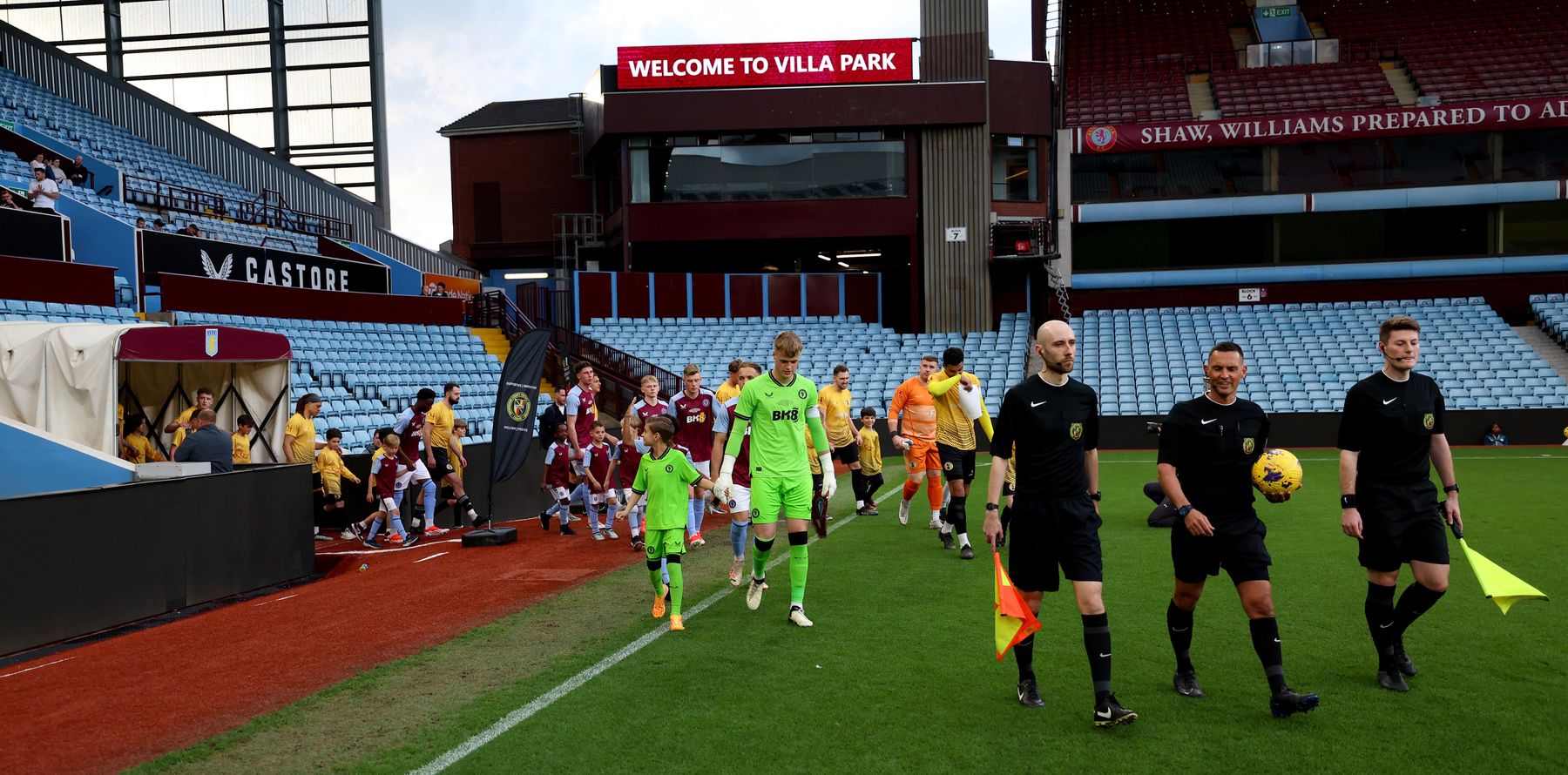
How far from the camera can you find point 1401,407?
18.9 feet

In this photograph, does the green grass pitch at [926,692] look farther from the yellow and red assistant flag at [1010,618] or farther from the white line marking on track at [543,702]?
the yellow and red assistant flag at [1010,618]

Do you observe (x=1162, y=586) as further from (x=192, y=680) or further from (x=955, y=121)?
(x=955, y=121)

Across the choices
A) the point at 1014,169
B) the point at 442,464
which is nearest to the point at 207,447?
the point at 442,464

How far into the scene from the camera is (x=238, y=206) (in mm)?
31359

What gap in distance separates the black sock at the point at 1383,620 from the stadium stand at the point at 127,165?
25.0 meters

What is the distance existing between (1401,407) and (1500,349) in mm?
28137

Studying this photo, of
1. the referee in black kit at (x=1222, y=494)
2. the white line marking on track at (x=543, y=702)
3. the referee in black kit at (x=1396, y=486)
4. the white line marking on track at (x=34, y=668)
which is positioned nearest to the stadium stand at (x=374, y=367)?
the white line marking on track at (x=34, y=668)

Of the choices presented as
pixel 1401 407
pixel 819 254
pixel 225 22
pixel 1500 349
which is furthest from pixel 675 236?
pixel 1401 407

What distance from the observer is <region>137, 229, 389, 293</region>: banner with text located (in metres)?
20.8

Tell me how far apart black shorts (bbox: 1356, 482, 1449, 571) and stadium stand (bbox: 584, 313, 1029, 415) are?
72.7ft

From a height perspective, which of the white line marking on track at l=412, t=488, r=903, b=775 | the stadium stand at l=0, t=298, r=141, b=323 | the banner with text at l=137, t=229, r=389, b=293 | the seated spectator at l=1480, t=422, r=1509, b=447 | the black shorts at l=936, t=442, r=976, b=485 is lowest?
the seated spectator at l=1480, t=422, r=1509, b=447

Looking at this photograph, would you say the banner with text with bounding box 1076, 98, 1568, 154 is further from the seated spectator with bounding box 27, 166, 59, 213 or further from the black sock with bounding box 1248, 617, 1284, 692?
the black sock with bounding box 1248, 617, 1284, 692

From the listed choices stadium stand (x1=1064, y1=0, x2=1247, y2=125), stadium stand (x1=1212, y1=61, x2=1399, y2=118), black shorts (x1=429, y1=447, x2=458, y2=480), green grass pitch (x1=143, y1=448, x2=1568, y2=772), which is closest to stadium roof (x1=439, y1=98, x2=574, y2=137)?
stadium stand (x1=1064, y1=0, x2=1247, y2=125)

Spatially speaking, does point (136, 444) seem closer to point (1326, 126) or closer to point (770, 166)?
point (770, 166)
